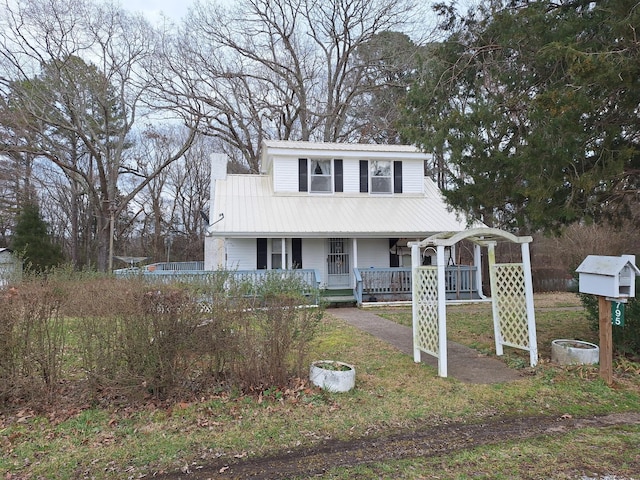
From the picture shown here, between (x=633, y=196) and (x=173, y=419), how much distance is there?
7911 mm

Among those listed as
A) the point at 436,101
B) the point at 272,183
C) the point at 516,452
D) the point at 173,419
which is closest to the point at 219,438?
the point at 173,419

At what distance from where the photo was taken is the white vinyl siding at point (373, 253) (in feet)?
51.2

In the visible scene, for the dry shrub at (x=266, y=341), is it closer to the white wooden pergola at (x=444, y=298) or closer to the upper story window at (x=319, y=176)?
the white wooden pergola at (x=444, y=298)

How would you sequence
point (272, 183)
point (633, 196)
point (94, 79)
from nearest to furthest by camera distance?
point (633, 196), point (272, 183), point (94, 79)

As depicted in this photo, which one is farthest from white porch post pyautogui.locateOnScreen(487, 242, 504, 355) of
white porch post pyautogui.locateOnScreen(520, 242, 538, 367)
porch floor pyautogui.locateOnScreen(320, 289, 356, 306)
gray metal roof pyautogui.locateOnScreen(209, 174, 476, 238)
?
porch floor pyautogui.locateOnScreen(320, 289, 356, 306)

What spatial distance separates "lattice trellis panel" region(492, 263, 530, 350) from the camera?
20.8 ft

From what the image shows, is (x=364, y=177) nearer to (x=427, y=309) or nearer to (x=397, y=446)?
(x=427, y=309)

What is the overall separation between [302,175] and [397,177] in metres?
4.07

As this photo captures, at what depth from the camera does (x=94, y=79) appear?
22422mm

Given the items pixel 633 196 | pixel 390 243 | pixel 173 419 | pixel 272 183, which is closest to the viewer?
pixel 173 419

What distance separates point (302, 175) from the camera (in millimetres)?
16516

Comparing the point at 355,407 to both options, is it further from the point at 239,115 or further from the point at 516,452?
the point at 239,115

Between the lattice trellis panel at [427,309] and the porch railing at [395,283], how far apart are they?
722cm

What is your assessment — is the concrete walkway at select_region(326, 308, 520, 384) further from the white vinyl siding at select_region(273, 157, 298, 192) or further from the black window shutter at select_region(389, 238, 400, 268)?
the white vinyl siding at select_region(273, 157, 298, 192)
